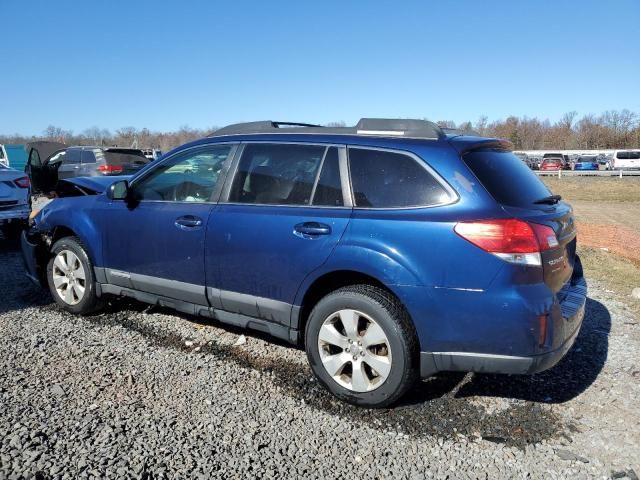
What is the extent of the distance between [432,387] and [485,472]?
93 cm

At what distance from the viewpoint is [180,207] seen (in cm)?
402

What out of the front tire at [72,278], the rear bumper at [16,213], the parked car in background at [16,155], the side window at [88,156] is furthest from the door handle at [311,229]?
the parked car in background at [16,155]

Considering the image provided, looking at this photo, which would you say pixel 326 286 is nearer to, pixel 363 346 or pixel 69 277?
pixel 363 346

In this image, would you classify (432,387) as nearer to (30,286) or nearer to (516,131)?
(30,286)

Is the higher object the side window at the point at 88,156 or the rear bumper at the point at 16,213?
the side window at the point at 88,156

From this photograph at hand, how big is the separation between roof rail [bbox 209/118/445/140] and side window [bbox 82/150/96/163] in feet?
44.2

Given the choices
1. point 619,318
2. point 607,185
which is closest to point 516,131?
point 607,185

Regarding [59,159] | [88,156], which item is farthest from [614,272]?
[59,159]

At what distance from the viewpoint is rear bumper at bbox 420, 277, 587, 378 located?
2.85 metres

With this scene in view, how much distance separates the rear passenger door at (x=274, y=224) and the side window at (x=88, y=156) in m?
13.6

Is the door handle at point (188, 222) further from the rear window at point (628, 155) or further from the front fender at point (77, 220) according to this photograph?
the rear window at point (628, 155)

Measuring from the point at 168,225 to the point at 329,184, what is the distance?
145 cm

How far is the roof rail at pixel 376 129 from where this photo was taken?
3.27 m

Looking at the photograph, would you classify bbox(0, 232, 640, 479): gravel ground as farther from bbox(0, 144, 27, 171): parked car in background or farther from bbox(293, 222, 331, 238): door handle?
bbox(0, 144, 27, 171): parked car in background
